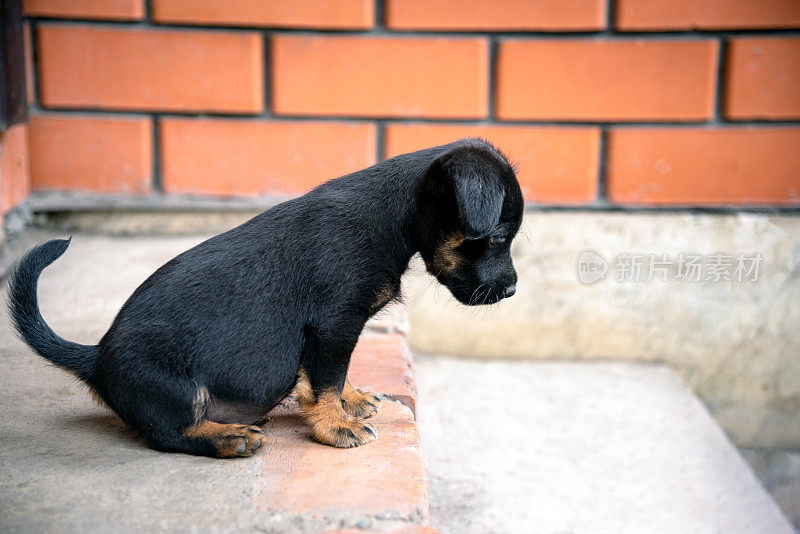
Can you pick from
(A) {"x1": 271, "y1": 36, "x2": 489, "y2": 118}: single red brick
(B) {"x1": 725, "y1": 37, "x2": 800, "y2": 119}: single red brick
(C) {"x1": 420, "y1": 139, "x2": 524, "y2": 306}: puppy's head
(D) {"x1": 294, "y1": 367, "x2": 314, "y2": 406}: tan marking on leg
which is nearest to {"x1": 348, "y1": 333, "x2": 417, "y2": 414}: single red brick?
(D) {"x1": 294, "y1": 367, "x2": 314, "y2": 406}: tan marking on leg

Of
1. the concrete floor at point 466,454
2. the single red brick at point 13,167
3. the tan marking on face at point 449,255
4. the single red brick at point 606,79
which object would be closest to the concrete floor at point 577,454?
the concrete floor at point 466,454

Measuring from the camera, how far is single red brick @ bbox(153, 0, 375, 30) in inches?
168

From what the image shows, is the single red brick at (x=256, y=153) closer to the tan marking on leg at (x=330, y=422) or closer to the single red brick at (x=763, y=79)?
the single red brick at (x=763, y=79)

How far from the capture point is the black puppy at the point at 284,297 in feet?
7.52

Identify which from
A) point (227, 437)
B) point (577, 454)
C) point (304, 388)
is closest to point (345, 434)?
point (304, 388)

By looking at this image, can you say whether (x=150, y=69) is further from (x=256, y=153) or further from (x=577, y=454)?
(x=577, y=454)

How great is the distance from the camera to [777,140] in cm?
439

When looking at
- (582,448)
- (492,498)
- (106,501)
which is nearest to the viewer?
(106,501)

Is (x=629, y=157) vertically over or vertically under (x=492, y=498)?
over

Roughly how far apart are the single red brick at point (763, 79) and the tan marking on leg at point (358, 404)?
109 inches

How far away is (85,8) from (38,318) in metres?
2.39

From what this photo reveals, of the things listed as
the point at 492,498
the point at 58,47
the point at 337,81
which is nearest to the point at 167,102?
the point at 58,47

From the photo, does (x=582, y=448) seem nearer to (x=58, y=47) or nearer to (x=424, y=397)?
(x=424, y=397)

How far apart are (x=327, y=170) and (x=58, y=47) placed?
1527 mm
